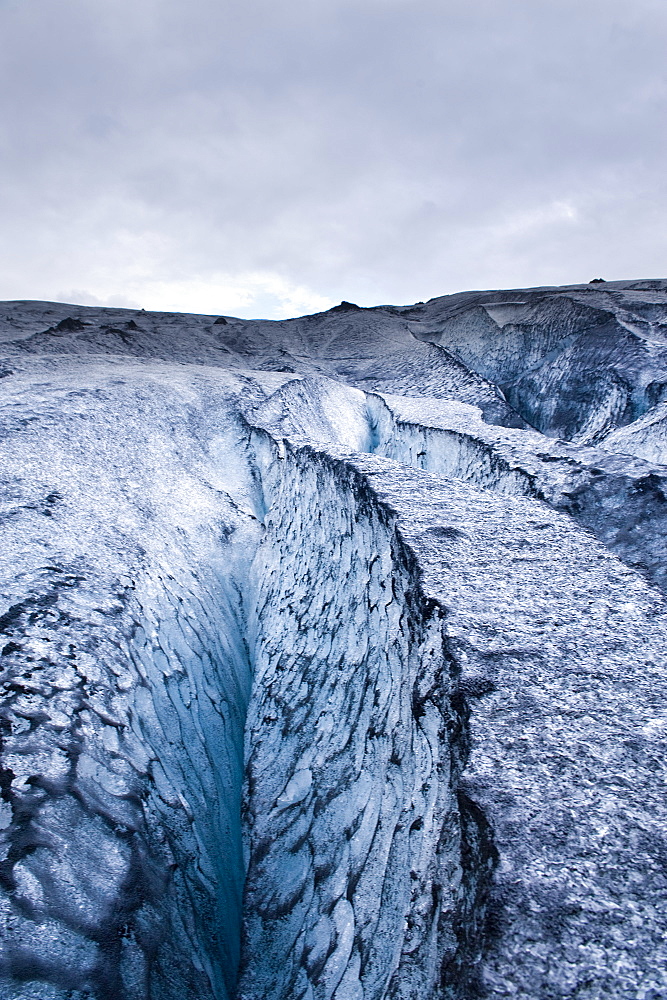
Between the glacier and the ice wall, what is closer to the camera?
the glacier

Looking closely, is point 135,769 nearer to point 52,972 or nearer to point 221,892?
point 221,892

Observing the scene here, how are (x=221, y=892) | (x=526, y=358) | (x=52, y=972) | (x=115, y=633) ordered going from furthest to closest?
(x=526, y=358) < (x=115, y=633) < (x=221, y=892) < (x=52, y=972)

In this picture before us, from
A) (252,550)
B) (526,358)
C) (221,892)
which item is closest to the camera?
(221,892)

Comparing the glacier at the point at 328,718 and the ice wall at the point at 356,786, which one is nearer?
the glacier at the point at 328,718

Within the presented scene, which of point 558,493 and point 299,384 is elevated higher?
point 299,384

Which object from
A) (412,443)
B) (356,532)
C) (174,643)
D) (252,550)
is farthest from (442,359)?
(174,643)

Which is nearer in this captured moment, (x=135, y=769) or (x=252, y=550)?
(x=135, y=769)

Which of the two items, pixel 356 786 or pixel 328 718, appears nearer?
pixel 356 786

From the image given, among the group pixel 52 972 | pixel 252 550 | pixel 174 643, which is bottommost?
pixel 52 972
